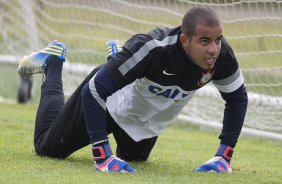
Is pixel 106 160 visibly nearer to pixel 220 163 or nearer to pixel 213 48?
pixel 220 163

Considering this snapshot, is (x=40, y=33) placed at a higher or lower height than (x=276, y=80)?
lower

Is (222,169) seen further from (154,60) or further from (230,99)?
(154,60)

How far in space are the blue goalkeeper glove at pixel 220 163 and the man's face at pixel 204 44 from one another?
2.23 ft

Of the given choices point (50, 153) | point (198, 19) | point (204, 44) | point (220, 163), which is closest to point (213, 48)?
point (204, 44)

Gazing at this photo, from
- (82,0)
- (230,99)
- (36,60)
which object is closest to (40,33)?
(82,0)

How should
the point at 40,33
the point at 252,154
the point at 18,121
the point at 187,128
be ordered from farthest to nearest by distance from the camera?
the point at 40,33 → the point at 187,128 → the point at 18,121 → the point at 252,154

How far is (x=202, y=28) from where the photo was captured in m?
3.93

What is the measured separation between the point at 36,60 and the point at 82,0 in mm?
2919

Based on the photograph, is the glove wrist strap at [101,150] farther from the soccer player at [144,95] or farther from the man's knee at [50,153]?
the man's knee at [50,153]

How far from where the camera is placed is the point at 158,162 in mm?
4949

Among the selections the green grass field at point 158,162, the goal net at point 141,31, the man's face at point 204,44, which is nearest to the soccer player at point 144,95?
the man's face at point 204,44

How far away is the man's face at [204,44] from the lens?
3.92m

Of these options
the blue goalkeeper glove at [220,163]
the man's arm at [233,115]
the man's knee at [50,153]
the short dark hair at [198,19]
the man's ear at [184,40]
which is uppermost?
the short dark hair at [198,19]

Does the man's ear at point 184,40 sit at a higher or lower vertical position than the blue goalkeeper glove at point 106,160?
higher
